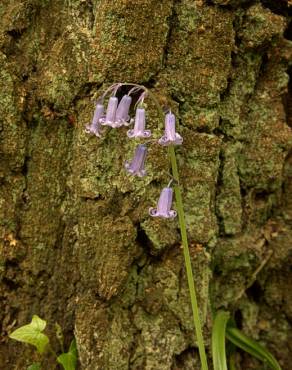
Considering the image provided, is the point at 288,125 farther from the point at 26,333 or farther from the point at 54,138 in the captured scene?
the point at 26,333

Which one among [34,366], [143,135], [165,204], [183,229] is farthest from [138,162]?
[34,366]

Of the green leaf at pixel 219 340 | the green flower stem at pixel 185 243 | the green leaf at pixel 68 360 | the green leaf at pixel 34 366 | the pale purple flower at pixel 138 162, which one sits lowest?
the green leaf at pixel 34 366

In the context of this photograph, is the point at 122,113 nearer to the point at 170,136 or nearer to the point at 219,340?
the point at 170,136

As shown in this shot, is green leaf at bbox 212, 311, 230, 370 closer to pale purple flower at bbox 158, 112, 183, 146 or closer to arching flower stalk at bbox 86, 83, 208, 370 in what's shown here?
arching flower stalk at bbox 86, 83, 208, 370

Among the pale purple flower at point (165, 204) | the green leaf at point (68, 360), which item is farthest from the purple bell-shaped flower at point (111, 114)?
the green leaf at point (68, 360)

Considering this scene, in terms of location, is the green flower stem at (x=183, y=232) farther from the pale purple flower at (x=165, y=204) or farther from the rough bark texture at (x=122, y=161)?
the rough bark texture at (x=122, y=161)

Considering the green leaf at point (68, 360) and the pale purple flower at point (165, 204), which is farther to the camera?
the green leaf at point (68, 360)
